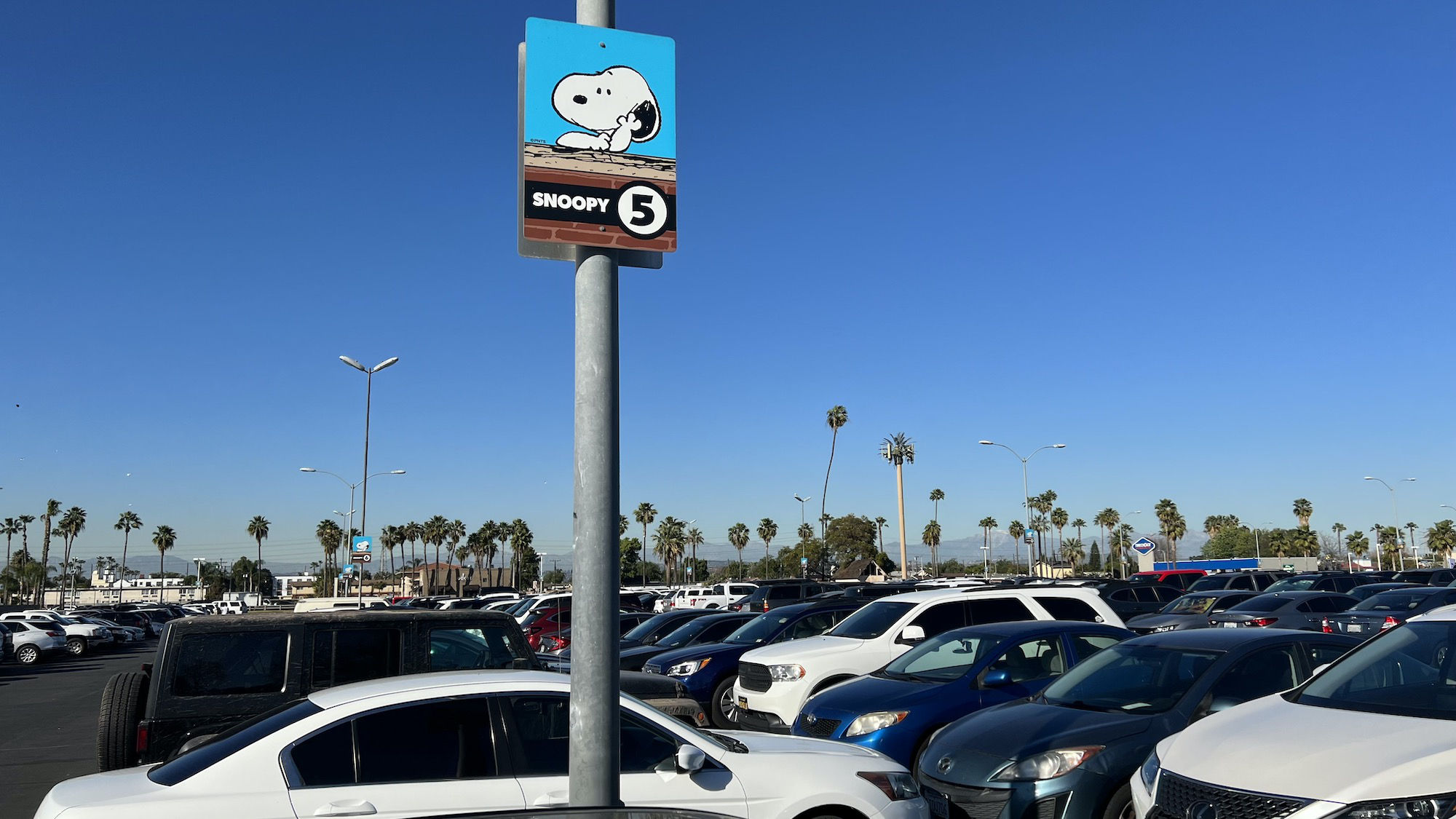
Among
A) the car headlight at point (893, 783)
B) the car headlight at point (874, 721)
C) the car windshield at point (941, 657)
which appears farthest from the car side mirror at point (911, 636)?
the car headlight at point (893, 783)

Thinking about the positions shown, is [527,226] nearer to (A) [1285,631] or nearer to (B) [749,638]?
(A) [1285,631]

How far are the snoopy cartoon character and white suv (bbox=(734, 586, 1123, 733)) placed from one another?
8565mm

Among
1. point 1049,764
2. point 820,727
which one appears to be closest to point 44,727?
point 820,727

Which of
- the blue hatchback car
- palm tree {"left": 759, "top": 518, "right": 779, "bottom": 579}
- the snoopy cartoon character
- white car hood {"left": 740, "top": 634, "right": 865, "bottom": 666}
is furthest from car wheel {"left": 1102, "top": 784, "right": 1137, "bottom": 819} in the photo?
palm tree {"left": 759, "top": 518, "right": 779, "bottom": 579}

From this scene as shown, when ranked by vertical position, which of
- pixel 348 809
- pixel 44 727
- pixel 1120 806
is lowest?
pixel 44 727

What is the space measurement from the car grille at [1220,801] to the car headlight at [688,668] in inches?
375

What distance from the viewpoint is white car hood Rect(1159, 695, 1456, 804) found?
4414 millimetres

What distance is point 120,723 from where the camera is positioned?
8078 mm

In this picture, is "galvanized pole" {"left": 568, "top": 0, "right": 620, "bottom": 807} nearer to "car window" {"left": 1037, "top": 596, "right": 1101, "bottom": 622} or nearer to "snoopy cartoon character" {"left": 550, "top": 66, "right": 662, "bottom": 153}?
"snoopy cartoon character" {"left": 550, "top": 66, "right": 662, "bottom": 153}

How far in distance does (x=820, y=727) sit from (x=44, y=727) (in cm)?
1464

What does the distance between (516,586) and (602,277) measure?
10120 cm

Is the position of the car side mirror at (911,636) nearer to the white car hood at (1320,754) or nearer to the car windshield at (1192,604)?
the white car hood at (1320,754)

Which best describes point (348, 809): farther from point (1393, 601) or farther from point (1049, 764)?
point (1393, 601)

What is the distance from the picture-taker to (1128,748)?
6.87m
